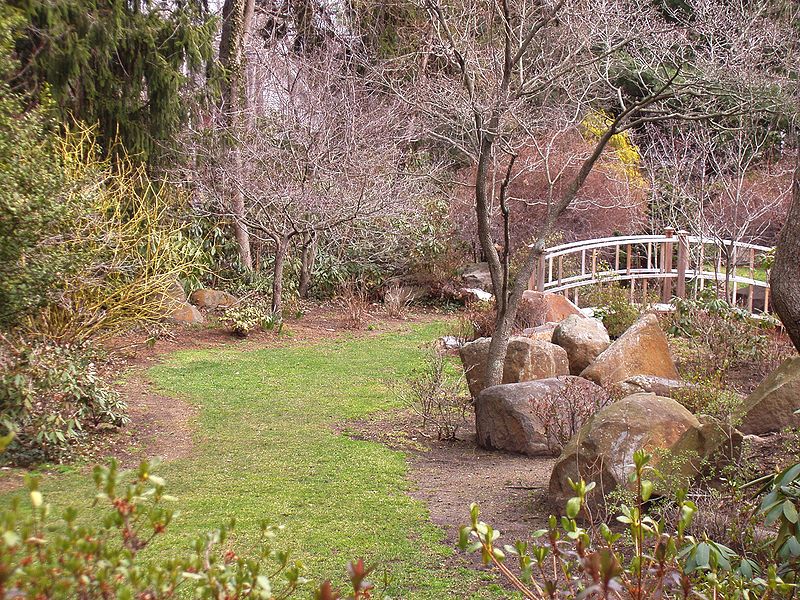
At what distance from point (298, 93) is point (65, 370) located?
1105 centimetres

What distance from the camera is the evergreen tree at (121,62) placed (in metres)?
11.8

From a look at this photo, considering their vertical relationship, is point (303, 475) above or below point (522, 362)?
below

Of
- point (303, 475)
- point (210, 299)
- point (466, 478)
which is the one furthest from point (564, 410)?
point (210, 299)

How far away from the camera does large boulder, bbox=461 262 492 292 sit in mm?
16583

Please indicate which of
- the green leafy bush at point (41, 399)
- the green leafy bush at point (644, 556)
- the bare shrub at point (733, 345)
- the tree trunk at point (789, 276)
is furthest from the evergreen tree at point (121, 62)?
the green leafy bush at point (644, 556)

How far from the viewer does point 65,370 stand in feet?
21.9

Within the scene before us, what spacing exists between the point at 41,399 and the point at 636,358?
5.29 meters

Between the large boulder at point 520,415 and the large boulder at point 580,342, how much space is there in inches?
82.4

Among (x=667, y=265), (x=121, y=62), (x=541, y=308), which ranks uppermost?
(x=121, y=62)

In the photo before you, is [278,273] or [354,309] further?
[354,309]

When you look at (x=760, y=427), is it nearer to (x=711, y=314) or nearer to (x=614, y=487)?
(x=614, y=487)

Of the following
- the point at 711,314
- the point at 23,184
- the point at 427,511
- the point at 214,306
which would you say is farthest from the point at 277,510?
the point at 214,306

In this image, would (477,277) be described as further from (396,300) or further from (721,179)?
(721,179)

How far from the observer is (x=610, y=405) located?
5320 millimetres
